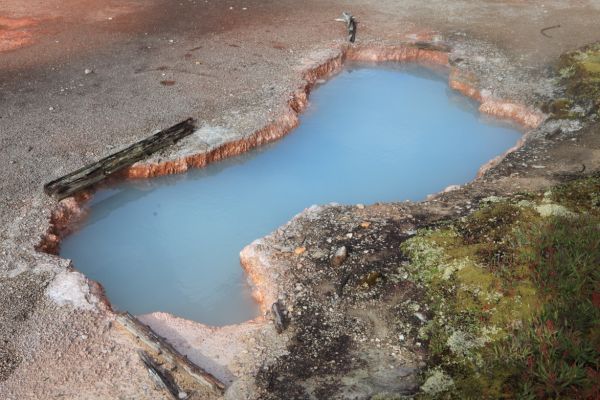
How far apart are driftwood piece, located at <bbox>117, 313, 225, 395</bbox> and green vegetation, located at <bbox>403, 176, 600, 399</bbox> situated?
2690 millimetres

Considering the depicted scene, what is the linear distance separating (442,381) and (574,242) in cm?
296

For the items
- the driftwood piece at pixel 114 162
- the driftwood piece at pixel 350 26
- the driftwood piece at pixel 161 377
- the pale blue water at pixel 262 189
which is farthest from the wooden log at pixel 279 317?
the driftwood piece at pixel 350 26

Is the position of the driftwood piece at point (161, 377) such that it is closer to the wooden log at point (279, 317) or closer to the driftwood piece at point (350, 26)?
the wooden log at point (279, 317)

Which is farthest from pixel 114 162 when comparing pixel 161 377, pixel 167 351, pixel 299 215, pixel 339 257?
pixel 161 377

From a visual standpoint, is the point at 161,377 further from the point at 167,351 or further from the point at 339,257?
the point at 339,257

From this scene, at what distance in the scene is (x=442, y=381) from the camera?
6652 millimetres

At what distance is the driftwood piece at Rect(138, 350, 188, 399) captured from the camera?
695 centimetres

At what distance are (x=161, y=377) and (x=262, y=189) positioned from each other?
5.71 m

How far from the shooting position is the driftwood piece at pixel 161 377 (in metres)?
6.95

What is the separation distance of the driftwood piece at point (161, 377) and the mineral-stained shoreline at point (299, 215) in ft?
0.31

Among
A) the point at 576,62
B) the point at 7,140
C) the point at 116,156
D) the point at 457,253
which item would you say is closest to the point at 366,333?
the point at 457,253

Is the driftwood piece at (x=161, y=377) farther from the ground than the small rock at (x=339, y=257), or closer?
closer

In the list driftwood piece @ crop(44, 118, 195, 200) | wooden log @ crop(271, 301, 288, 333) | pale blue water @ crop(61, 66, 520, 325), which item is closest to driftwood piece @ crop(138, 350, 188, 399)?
pale blue water @ crop(61, 66, 520, 325)

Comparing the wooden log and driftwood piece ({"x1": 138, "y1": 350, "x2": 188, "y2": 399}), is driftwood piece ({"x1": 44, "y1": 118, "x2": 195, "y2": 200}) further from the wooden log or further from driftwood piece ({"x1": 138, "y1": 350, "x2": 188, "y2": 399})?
the wooden log
